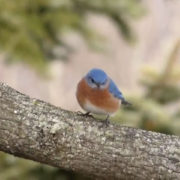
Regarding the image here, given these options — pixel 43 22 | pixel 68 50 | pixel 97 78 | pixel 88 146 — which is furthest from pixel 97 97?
pixel 68 50

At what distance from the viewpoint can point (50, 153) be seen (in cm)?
271

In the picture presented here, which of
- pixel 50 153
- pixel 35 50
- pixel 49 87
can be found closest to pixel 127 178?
pixel 50 153

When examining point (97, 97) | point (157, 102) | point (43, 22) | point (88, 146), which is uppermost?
point (43, 22)

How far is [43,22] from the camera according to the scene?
5.13 metres

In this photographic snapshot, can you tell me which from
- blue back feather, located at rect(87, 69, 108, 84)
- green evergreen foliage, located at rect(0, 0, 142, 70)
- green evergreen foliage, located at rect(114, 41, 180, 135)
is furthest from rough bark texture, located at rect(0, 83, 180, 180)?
green evergreen foliage, located at rect(114, 41, 180, 135)

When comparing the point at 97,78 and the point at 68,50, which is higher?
the point at 68,50

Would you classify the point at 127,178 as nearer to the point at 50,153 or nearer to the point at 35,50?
the point at 50,153

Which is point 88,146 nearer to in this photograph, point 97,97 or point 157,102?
point 97,97

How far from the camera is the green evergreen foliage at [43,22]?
487 cm

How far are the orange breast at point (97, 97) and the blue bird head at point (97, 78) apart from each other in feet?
0.09

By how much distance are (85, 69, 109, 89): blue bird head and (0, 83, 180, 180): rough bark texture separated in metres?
0.51

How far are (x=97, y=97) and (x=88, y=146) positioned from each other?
2.17ft

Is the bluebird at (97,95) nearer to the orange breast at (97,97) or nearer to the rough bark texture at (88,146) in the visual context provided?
the orange breast at (97,97)

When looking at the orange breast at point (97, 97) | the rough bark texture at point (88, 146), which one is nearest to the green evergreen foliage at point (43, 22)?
the orange breast at point (97, 97)
